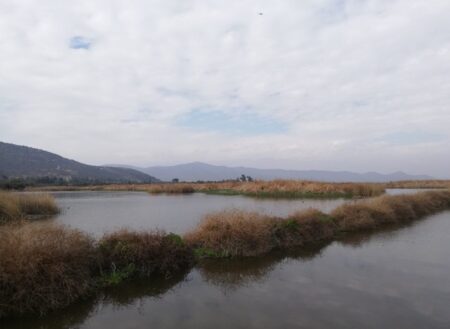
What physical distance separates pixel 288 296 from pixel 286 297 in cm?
10

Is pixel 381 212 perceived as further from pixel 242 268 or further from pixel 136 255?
pixel 136 255

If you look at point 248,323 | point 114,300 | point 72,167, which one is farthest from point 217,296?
point 72,167

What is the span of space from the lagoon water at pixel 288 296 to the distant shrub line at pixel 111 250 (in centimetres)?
35

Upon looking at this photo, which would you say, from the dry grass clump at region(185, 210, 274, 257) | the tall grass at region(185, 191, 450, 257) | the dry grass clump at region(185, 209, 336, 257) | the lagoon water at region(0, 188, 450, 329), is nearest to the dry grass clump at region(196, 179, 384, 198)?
the tall grass at region(185, 191, 450, 257)

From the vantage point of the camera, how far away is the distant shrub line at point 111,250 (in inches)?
301

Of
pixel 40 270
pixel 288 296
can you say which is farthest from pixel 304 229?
pixel 40 270

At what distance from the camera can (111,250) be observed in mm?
10258


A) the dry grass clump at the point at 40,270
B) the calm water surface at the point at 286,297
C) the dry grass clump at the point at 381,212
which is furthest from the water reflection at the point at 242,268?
the dry grass clump at the point at 381,212

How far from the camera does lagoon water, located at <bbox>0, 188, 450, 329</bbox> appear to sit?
7496 millimetres

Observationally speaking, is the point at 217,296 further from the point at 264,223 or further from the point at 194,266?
the point at 264,223

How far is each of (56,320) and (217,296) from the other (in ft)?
12.0

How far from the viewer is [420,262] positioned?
39.7ft

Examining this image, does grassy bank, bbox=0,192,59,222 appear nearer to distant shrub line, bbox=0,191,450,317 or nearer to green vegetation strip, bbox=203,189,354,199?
distant shrub line, bbox=0,191,450,317

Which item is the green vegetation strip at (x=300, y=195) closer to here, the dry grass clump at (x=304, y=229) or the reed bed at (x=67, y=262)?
the dry grass clump at (x=304, y=229)
